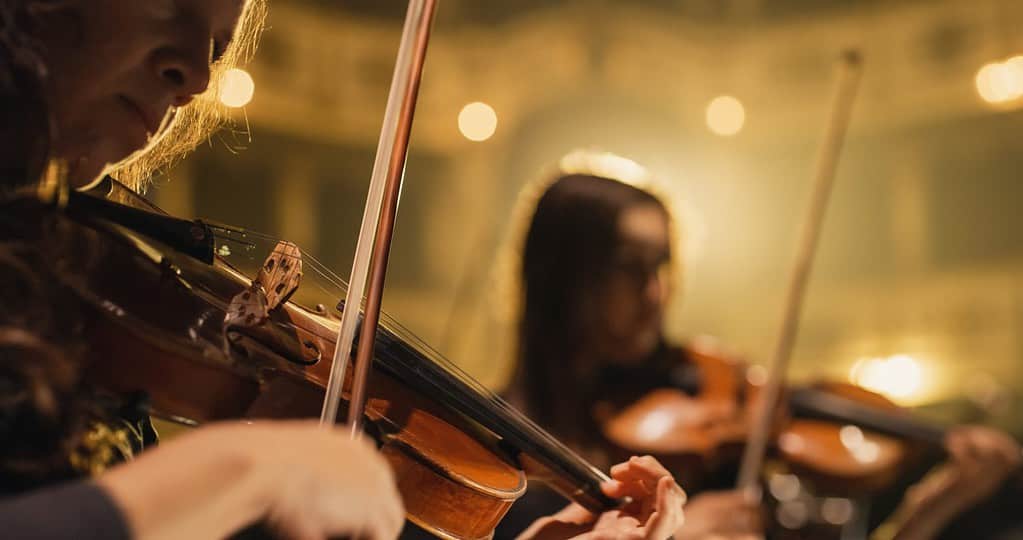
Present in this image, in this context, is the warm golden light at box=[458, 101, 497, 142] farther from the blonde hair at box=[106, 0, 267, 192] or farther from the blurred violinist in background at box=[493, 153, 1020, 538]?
the blonde hair at box=[106, 0, 267, 192]

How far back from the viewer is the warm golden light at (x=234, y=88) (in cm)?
79

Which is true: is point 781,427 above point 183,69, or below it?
above

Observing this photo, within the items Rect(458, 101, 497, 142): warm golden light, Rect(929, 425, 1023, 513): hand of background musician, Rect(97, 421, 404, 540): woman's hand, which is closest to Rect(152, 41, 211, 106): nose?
Rect(97, 421, 404, 540): woman's hand

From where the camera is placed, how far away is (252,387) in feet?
1.92

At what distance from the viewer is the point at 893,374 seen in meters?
3.40

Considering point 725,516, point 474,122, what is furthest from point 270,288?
point 474,122

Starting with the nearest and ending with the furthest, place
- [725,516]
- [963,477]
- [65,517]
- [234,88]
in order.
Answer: [65,517] → [234,88] → [725,516] → [963,477]

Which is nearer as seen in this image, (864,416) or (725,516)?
(725,516)

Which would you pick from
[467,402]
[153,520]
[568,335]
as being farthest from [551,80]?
[153,520]

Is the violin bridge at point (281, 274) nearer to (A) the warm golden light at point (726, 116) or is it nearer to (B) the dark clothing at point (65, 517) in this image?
(B) the dark clothing at point (65, 517)

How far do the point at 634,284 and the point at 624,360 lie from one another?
126 mm

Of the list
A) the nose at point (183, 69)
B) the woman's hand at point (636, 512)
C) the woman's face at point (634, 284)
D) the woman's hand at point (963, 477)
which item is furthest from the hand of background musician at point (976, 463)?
the nose at point (183, 69)

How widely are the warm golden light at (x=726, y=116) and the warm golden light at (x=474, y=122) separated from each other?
76 cm

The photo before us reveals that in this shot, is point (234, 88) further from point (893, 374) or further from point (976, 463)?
point (893, 374)
